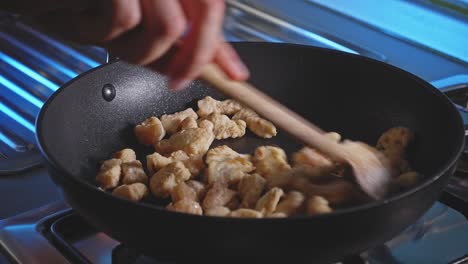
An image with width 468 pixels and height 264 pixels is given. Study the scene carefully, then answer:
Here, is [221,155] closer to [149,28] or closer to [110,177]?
[110,177]

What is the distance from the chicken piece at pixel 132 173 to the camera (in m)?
0.89

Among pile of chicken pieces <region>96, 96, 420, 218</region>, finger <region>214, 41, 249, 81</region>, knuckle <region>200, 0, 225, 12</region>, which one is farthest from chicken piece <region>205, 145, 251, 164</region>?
knuckle <region>200, 0, 225, 12</region>

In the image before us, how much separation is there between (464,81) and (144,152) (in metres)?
0.49

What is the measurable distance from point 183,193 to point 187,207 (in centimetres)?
4

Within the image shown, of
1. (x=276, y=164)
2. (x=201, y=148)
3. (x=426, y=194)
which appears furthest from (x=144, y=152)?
(x=426, y=194)

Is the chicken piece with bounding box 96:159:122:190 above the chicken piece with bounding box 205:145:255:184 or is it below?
below

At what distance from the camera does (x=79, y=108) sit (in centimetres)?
93

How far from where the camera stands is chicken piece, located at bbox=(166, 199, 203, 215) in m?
0.78

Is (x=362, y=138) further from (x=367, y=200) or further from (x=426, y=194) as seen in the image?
(x=426, y=194)

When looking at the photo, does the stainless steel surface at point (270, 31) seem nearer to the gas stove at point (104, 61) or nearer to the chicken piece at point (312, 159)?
the gas stove at point (104, 61)

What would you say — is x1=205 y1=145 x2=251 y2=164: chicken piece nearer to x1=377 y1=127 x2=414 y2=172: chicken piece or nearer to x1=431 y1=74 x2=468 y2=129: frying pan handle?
x1=377 y1=127 x2=414 y2=172: chicken piece

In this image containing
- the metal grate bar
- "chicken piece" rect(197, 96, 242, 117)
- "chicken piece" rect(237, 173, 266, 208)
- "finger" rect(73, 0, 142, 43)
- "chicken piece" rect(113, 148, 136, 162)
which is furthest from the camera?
the metal grate bar

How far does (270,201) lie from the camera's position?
778 millimetres

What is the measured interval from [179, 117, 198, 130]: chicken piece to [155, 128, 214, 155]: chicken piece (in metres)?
0.02
